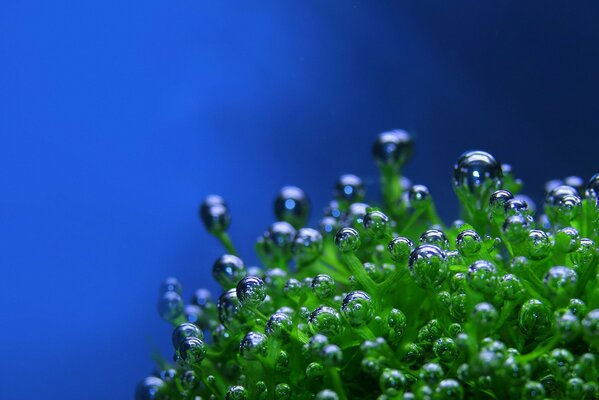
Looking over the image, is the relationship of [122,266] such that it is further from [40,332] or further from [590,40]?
[590,40]

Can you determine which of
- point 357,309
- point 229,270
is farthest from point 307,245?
point 357,309

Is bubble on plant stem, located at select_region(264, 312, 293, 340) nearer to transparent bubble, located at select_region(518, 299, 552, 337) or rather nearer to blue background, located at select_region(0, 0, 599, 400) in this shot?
transparent bubble, located at select_region(518, 299, 552, 337)

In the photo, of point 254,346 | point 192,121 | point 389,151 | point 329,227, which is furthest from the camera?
point 192,121

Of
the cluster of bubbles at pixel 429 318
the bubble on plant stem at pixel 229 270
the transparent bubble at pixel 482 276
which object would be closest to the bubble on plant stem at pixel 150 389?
the cluster of bubbles at pixel 429 318

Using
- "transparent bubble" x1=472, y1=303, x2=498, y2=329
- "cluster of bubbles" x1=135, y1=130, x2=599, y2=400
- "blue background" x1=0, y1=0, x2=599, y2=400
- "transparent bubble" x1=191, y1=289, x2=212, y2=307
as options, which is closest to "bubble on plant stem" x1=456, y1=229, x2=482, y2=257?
"cluster of bubbles" x1=135, y1=130, x2=599, y2=400

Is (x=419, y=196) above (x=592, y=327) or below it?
above

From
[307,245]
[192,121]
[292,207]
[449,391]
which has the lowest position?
[449,391]

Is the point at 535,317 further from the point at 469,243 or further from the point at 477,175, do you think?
the point at 477,175
